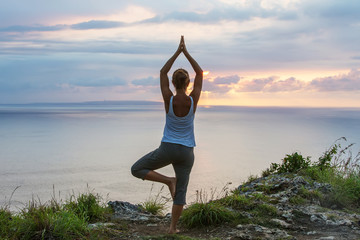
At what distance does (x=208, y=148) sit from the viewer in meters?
61.4

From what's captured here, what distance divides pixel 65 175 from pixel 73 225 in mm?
37389

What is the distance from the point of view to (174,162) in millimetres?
5953

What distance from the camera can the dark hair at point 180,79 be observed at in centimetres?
585

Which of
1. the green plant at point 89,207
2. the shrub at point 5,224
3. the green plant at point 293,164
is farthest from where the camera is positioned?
the green plant at point 293,164

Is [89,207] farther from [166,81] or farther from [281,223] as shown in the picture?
[281,223]

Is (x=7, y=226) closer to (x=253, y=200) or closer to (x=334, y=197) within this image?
(x=253, y=200)

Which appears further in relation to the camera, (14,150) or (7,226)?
(14,150)

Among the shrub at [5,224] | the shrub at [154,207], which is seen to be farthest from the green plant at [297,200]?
the shrub at [5,224]

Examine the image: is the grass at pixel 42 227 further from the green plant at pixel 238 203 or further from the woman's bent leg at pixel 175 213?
the green plant at pixel 238 203

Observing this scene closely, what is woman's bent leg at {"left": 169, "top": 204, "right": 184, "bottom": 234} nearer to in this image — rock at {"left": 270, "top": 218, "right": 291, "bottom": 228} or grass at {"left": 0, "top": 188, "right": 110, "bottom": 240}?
grass at {"left": 0, "top": 188, "right": 110, "bottom": 240}

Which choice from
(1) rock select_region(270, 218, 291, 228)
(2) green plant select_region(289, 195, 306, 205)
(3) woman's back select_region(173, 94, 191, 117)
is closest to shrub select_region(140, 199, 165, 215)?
(1) rock select_region(270, 218, 291, 228)

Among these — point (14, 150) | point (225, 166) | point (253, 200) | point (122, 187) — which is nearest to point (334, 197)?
point (253, 200)

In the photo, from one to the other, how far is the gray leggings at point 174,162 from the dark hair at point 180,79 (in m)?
0.89

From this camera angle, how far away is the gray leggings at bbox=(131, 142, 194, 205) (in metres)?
5.82
